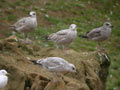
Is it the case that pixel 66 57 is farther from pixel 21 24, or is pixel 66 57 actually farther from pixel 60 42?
pixel 21 24

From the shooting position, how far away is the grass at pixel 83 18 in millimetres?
13914

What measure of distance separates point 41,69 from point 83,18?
10.8 m

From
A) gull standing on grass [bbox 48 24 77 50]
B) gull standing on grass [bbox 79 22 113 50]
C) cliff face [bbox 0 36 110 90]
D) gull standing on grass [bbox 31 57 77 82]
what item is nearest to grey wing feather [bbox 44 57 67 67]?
gull standing on grass [bbox 31 57 77 82]

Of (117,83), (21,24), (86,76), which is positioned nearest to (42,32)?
(21,24)

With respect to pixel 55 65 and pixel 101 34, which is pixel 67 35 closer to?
pixel 101 34

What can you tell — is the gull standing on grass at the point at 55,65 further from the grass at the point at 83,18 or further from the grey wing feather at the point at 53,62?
the grass at the point at 83,18

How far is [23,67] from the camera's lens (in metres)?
7.32

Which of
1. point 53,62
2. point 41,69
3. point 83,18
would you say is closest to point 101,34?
point 41,69

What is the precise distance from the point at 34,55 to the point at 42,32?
5.85m

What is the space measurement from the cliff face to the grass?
353 cm

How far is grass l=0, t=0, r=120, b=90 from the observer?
548 inches

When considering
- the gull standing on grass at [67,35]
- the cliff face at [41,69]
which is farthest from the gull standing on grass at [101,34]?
the gull standing on grass at [67,35]

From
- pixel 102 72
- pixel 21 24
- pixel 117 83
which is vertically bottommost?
pixel 117 83

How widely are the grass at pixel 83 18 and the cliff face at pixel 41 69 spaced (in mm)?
3531
